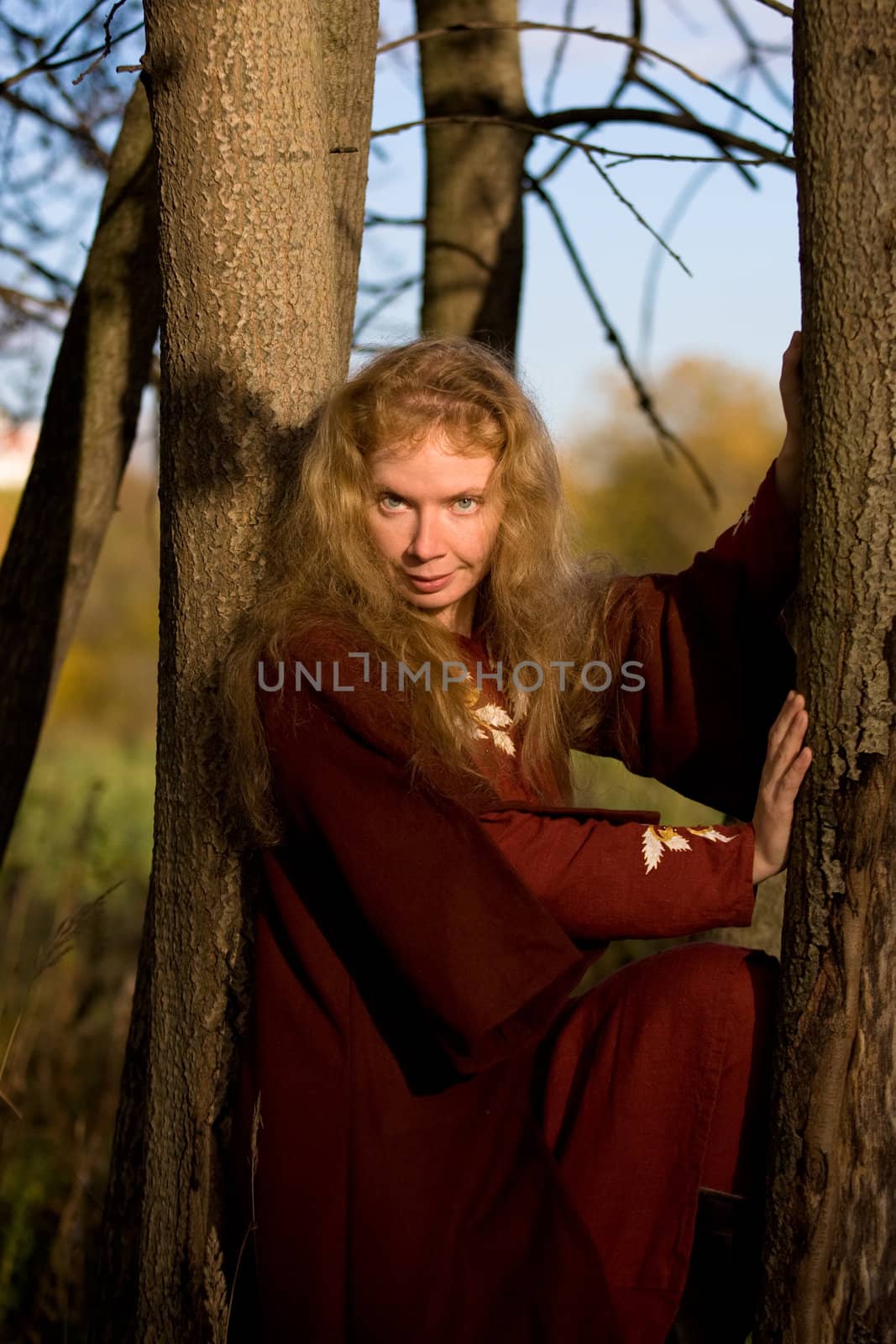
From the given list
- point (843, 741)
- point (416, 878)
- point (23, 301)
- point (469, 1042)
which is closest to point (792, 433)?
point (843, 741)

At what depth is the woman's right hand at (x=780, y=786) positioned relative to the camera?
1.64 m

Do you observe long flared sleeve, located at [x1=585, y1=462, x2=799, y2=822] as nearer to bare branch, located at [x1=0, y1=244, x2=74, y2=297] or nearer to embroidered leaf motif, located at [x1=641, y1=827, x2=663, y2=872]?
embroidered leaf motif, located at [x1=641, y1=827, x2=663, y2=872]

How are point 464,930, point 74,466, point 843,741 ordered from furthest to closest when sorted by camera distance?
point 74,466, point 464,930, point 843,741

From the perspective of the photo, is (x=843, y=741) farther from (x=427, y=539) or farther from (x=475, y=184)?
(x=475, y=184)

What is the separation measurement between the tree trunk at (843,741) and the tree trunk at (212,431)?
0.79m

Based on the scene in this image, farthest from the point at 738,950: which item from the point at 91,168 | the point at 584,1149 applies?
the point at 91,168

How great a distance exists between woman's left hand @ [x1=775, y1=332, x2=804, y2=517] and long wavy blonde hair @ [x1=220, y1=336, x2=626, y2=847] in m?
0.37

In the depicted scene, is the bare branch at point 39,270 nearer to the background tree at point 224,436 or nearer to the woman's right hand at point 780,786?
the background tree at point 224,436

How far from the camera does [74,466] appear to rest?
297 cm

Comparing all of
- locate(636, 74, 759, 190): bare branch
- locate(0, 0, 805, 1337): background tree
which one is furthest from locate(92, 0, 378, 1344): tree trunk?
locate(636, 74, 759, 190): bare branch

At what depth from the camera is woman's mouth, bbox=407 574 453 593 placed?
2.01m

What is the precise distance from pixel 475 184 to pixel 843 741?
2.43m

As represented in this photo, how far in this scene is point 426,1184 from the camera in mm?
1842

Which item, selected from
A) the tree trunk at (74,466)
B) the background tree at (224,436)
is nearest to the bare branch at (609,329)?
the background tree at (224,436)
